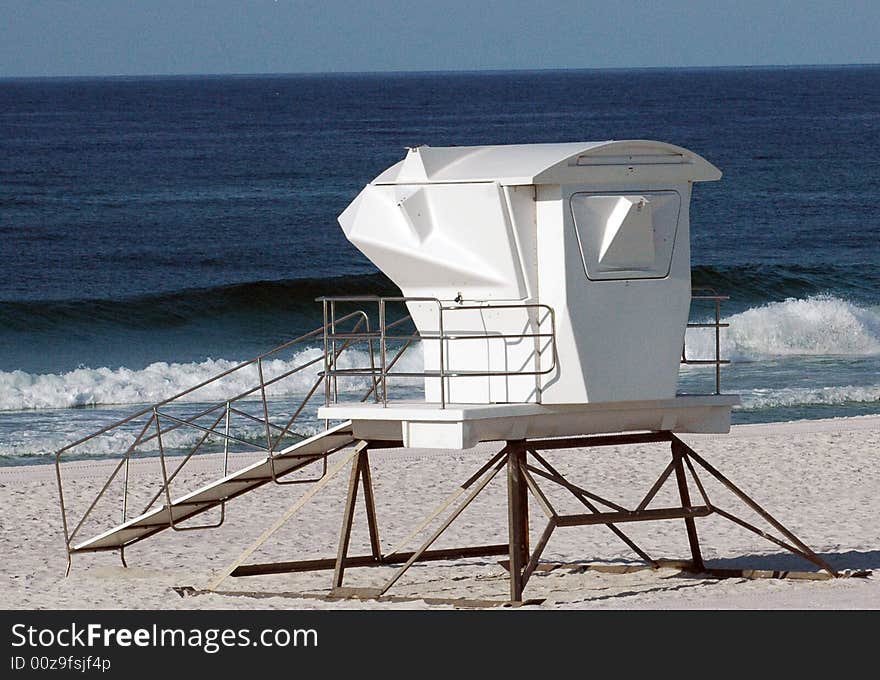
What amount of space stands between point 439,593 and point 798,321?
23259mm

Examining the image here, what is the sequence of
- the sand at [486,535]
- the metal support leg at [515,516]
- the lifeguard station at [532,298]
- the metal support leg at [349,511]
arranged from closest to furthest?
the lifeguard station at [532,298] → the metal support leg at [515,516] → the metal support leg at [349,511] → the sand at [486,535]

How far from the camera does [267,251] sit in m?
50.3

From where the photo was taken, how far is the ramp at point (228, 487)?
45.0ft

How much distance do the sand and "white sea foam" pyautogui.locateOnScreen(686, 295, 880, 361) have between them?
1012 centimetres

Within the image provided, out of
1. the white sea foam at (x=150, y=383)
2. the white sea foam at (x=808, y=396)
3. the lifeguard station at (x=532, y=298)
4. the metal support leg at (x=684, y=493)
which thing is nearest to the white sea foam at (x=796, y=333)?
the white sea foam at (x=808, y=396)

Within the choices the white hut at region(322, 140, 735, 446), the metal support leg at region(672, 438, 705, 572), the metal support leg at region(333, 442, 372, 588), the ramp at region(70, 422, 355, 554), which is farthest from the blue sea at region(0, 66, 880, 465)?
the white hut at region(322, 140, 735, 446)

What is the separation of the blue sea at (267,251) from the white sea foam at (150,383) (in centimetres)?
7

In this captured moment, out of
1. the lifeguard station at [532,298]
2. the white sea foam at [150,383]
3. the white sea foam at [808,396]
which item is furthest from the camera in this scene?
the white sea foam at [150,383]

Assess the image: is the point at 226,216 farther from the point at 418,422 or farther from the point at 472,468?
the point at 418,422

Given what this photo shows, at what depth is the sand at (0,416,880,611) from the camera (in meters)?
13.5

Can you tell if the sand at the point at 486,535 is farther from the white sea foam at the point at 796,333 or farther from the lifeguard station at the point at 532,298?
the white sea foam at the point at 796,333

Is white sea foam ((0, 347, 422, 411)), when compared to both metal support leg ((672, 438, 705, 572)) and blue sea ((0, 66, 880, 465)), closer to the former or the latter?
blue sea ((0, 66, 880, 465))

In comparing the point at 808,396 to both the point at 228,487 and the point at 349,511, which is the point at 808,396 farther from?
the point at 349,511

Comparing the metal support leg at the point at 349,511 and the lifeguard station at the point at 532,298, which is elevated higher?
the lifeguard station at the point at 532,298
